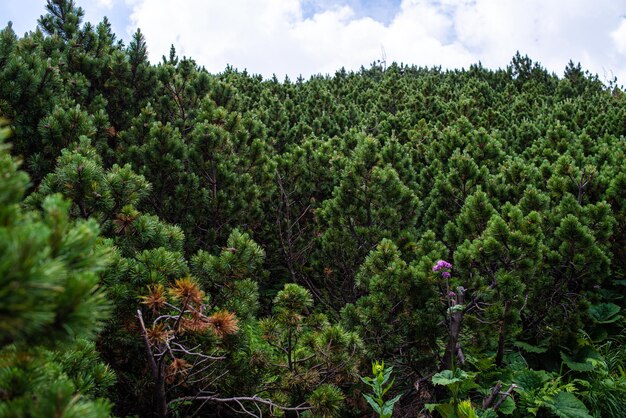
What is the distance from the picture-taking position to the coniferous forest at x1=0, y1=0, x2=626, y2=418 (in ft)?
6.97

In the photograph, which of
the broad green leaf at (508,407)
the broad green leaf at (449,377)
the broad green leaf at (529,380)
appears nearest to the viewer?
the broad green leaf at (449,377)

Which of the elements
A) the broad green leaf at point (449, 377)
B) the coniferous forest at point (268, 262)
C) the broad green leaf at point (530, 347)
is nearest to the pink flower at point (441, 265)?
the coniferous forest at point (268, 262)

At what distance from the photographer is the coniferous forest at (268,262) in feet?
6.97

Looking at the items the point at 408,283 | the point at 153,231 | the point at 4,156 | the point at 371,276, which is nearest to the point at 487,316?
the point at 408,283

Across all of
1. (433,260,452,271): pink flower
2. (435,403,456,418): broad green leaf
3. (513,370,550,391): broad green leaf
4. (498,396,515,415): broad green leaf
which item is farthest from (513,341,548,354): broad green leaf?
(435,403,456,418): broad green leaf

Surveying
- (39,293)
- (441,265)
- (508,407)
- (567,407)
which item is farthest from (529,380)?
(39,293)

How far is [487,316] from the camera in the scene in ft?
12.3

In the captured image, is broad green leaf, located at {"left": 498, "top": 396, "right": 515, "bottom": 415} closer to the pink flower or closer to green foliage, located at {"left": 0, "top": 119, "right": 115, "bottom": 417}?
the pink flower

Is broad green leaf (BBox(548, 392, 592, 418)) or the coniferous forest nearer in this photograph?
the coniferous forest

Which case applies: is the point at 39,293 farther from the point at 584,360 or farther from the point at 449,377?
the point at 584,360

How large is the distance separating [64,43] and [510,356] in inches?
258

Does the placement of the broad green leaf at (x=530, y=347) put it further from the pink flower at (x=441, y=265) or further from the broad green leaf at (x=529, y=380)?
the pink flower at (x=441, y=265)

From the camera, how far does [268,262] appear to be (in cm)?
624

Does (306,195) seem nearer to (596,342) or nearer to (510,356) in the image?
(510,356)
